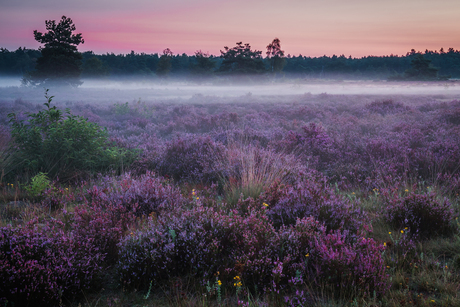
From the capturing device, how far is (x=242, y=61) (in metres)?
60.9

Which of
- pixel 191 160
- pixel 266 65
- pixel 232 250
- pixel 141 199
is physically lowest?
pixel 232 250

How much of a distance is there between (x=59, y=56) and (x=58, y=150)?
40.8 metres

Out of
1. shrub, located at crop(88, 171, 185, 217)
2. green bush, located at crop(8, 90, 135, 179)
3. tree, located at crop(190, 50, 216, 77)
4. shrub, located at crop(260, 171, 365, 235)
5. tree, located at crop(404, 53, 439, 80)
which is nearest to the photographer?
shrub, located at crop(260, 171, 365, 235)

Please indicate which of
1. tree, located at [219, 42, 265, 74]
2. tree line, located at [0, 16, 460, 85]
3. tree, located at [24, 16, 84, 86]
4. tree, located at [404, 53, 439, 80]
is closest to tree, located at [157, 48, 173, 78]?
tree line, located at [0, 16, 460, 85]

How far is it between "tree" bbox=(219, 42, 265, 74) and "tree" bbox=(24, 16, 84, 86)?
31.0 metres

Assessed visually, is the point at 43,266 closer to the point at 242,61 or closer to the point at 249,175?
the point at 249,175

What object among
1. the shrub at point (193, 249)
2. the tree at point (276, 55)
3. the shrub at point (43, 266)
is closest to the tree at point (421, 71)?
the tree at point (276, 55)

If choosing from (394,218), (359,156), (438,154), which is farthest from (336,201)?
(438,154)

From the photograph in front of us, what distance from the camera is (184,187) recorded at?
5285 millimetres

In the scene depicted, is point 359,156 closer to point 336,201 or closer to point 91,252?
point 336,201

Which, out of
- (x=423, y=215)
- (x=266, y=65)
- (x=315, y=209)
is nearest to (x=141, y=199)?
(x=315, y=209)

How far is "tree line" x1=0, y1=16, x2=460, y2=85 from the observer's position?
39094 millimetres

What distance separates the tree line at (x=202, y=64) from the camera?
39.1m

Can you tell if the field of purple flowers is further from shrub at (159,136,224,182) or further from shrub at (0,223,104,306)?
shrub at (159,136,224,182)
